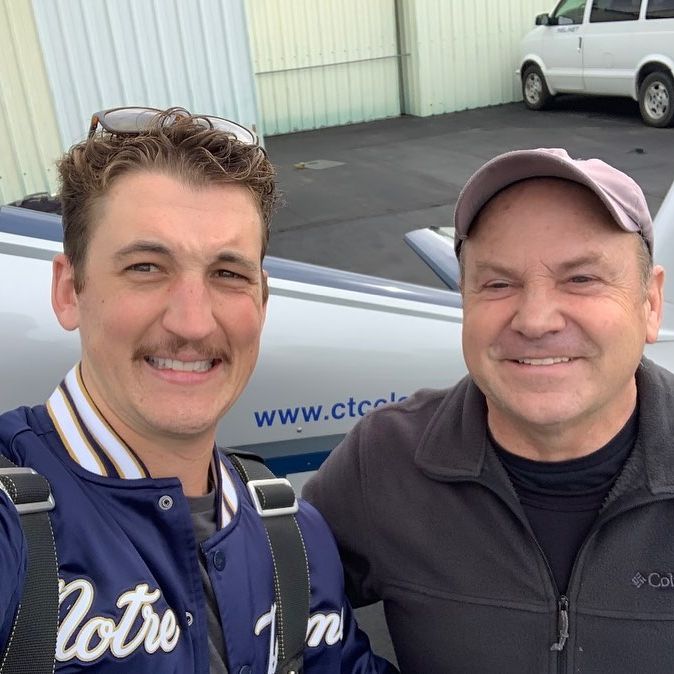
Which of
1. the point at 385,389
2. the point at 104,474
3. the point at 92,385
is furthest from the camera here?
the point at 385,389

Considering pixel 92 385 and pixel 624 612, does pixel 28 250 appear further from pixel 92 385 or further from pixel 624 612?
pixel 624 612

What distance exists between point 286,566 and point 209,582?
0.47 ft

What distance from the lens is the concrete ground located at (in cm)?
582

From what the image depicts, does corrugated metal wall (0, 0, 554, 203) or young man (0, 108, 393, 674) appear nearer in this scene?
young man (0, 108, 393, 674)

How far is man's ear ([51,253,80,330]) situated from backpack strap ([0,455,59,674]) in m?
0.34

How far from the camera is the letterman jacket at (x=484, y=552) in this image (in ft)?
4.38

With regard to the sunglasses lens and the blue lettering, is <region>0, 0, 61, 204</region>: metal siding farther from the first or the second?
the sunglasses lens

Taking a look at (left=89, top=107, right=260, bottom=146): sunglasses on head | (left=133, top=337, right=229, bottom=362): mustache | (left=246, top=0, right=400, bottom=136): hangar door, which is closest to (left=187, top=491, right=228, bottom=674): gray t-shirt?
(left=133, top=337, right=229, bottom=362): mustache

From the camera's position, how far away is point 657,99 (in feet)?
37.2

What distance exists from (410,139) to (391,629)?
11501 millimetres

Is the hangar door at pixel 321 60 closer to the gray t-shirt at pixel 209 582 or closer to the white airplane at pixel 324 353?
the white airplane at pixel 324 353

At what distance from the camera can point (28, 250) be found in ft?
7.48

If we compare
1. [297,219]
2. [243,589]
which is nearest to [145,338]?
[243,589]

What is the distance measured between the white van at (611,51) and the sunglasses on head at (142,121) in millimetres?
11049
